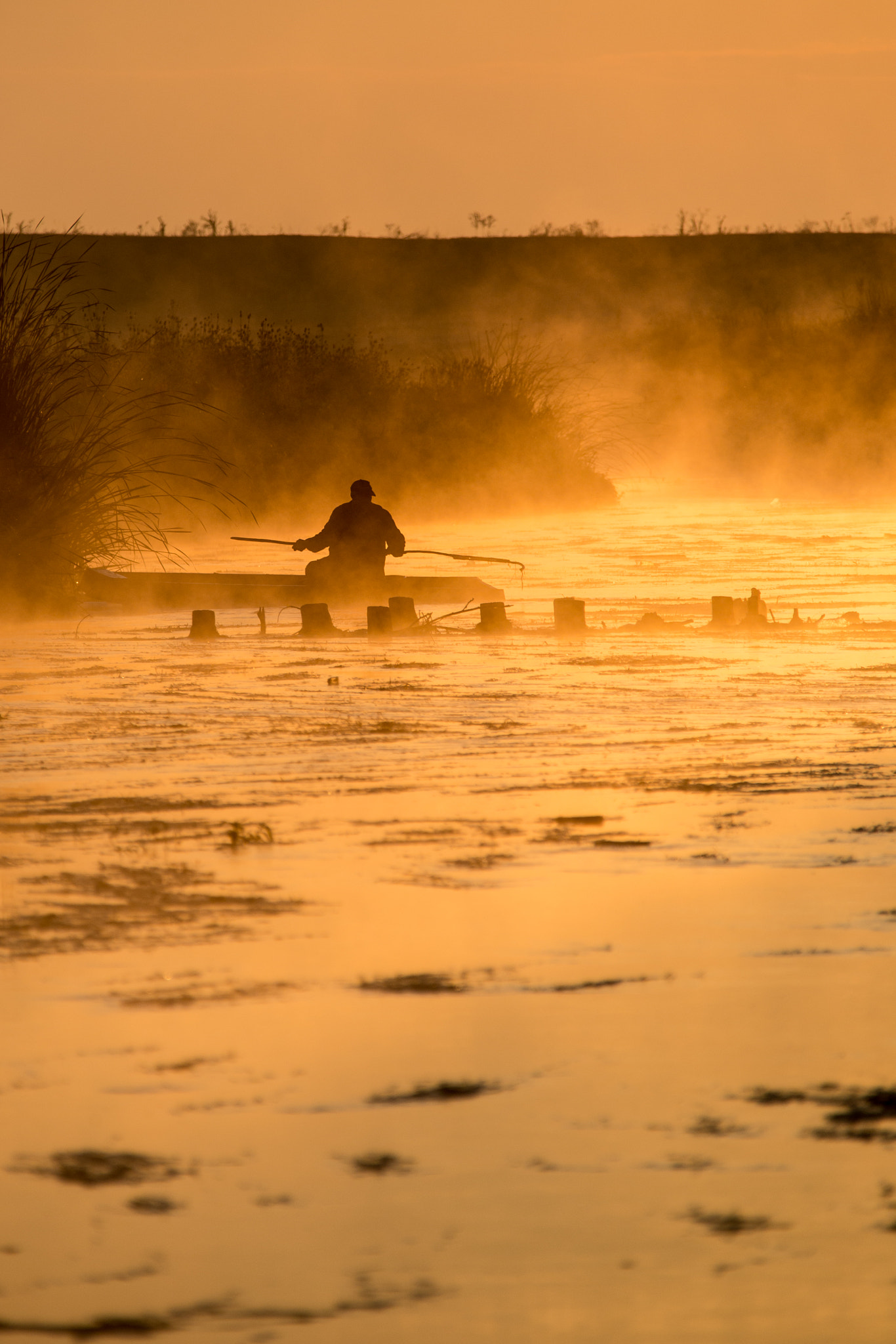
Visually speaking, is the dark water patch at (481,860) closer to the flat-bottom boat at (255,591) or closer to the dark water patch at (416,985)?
the dark water patch at (416,985)

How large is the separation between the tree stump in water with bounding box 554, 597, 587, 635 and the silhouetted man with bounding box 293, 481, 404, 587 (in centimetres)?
189

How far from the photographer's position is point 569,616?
16078mm

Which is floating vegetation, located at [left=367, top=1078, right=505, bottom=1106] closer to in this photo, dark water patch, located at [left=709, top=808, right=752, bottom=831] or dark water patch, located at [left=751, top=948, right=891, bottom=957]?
dark water patch, located at [left=751, top=948, right=891, bottom=957]

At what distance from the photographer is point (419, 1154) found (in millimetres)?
4371

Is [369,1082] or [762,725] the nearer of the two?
[369,1082]

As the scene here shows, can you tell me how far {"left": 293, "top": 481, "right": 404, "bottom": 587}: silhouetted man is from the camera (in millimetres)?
17859

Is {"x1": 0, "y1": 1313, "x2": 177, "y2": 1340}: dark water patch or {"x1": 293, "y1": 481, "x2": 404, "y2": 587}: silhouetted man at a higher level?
{"x1": 293, "y1": 481, "x2": 404, "y2": 587}: silhouetted man

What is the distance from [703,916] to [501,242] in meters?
82.9

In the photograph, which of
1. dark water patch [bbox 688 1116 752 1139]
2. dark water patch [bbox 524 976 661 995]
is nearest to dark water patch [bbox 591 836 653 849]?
dark water patch [bbox 524 976 661 995]

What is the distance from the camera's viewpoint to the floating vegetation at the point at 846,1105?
447cm

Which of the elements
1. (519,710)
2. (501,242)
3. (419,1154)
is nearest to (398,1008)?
(419,1154)

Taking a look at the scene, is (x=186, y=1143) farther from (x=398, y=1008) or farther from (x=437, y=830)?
(x=437, y=830)

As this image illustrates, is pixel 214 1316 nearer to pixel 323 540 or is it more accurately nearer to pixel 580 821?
pixel 580 821

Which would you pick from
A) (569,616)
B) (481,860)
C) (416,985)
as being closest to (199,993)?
(416,985)
